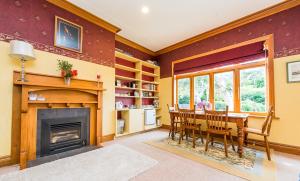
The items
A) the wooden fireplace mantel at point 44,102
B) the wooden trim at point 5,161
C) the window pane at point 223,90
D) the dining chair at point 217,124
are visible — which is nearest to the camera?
the wooden trim at point 5,161

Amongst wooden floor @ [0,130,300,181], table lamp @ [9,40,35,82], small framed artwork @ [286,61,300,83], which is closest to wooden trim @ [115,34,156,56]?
table lamp @ [9,40,35,82]

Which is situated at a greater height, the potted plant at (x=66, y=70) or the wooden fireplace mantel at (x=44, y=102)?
the potted plant at (x=66, y=70)

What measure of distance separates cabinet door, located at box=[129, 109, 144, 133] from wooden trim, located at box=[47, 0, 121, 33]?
2479 mm

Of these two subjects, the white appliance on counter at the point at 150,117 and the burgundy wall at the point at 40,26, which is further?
the white appliance on counter at the point at 150,117

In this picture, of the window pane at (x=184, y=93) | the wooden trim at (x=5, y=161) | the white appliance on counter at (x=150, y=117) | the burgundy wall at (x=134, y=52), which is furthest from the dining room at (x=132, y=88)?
→ the window pane at (x=184, y=93)

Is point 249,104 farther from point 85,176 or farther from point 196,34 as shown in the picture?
point 85,176

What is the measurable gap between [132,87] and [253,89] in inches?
136

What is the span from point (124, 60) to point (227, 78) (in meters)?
3.28

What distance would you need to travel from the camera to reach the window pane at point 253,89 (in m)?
3.30

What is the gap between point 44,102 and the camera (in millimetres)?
2545

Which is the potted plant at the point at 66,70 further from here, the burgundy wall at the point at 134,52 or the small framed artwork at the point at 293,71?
the small framed artwork at the point at 293,71

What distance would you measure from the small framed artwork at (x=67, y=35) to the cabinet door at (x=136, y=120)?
2289mm

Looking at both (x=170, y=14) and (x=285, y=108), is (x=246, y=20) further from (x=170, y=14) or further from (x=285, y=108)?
(x=285, y=108)

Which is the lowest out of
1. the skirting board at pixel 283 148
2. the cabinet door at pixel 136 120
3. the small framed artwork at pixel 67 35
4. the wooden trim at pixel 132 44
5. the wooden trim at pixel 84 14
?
the skirting board at pixel 283 148
